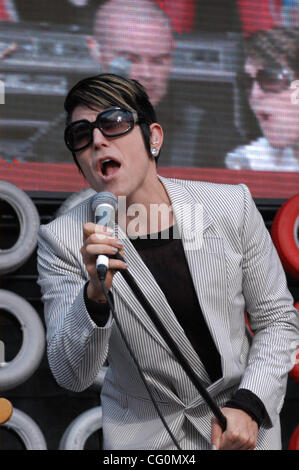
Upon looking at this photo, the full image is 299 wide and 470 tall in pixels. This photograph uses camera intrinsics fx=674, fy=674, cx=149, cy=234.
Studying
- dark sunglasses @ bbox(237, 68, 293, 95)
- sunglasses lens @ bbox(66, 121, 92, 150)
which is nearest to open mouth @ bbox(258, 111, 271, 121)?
dark sunglasses @ bbox(237, 68, 293, 95)

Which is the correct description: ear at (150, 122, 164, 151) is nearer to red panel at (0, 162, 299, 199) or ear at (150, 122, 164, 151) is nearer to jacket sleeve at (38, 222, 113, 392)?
jacket sleeve at (38, 222, 113, 392)

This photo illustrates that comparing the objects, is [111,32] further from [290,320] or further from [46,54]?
[290,320]

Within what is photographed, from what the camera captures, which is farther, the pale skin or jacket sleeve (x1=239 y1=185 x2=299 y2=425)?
jacket sleeve (x1=239 y1=185 x2=299 y2=425)

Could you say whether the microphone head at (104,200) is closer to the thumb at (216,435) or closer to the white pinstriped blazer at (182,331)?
the white pinstriped blazer at (182,331)

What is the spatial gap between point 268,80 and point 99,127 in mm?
2438

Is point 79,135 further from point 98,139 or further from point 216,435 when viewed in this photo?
point 216,435

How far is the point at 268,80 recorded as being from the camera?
4.19 metres

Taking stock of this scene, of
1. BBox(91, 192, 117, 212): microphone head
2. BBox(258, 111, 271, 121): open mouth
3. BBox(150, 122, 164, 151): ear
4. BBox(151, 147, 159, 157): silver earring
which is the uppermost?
BBox(91, 192, 117, 212): microphone head

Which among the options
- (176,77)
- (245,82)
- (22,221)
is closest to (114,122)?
(22,221)

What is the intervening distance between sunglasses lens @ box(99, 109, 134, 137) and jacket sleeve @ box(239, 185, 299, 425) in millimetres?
462

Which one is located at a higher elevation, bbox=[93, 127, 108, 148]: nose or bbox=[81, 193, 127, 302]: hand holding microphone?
bbox=[81, 193, 127, 302]: hand holding microphone

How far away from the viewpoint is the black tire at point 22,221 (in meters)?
3.68

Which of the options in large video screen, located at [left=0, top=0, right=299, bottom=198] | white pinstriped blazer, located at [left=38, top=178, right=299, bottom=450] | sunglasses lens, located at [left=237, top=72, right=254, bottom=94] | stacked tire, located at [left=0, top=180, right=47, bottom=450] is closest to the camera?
white pinstriped blazer, located at [left=38, top=178, right=299, bottom=450]

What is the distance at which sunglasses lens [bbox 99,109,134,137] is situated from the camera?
6.61 feet
